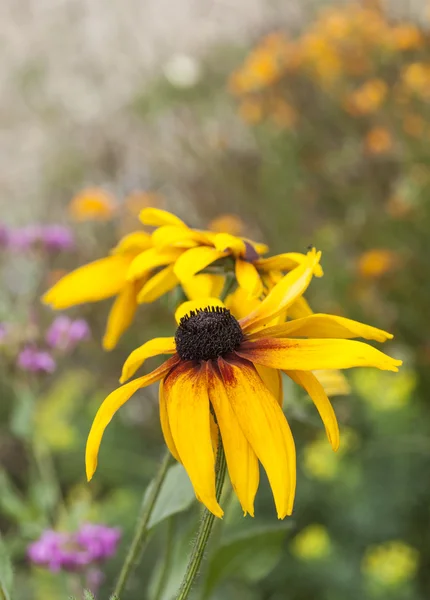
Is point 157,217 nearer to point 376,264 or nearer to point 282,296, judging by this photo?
point 282,296

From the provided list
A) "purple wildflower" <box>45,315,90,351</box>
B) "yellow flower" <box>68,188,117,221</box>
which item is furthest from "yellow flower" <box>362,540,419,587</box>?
"yellow flower" <box>68,188,117,221</box>

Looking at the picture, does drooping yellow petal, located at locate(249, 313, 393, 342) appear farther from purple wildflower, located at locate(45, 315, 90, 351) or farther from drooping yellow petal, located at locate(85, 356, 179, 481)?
purple wildflower, located at locate(45, 315, 90, 351)

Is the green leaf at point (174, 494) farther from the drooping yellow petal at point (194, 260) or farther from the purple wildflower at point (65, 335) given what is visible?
the purple wildflower at point (65, 335)

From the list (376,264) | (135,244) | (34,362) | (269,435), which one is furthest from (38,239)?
(376,264)

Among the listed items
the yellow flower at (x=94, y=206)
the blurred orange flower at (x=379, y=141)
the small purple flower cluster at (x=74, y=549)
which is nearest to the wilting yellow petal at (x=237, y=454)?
the small purple flower cluster at (x=74, y=549)

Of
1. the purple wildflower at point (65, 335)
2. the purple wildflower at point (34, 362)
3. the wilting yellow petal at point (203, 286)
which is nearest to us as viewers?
the wilting yellow petal at point (203, 286)

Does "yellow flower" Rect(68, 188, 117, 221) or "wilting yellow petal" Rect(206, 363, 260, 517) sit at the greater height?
"yellow flower" Rect(68, 188, 117, 221)
